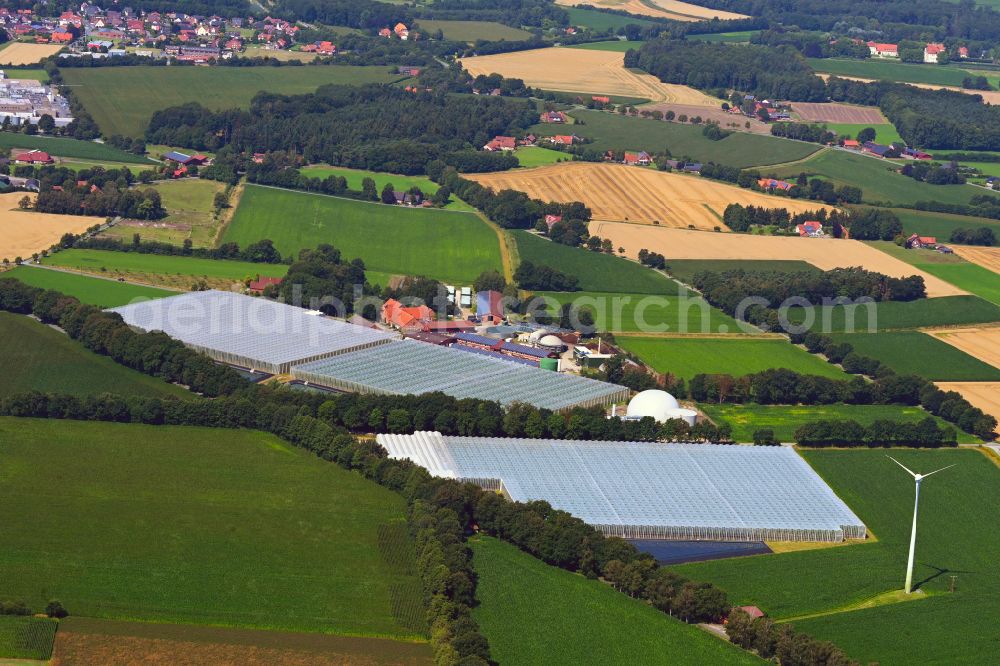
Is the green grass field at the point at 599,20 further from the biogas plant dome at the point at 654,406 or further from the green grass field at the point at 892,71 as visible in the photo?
the biogas plant dome at the point at 654,406

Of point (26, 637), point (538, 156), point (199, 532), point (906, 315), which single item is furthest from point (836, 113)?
point (26, 637)

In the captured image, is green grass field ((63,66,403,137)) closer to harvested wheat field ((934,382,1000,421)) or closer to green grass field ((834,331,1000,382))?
green grass field ((834,331,1000,382))

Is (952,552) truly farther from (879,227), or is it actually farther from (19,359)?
(879,227)

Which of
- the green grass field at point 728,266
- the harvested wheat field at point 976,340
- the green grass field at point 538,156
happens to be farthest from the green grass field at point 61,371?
the green grass field at point 538,156

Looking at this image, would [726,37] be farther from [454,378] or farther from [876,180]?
[454,378]

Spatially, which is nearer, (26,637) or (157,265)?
(26,637)
